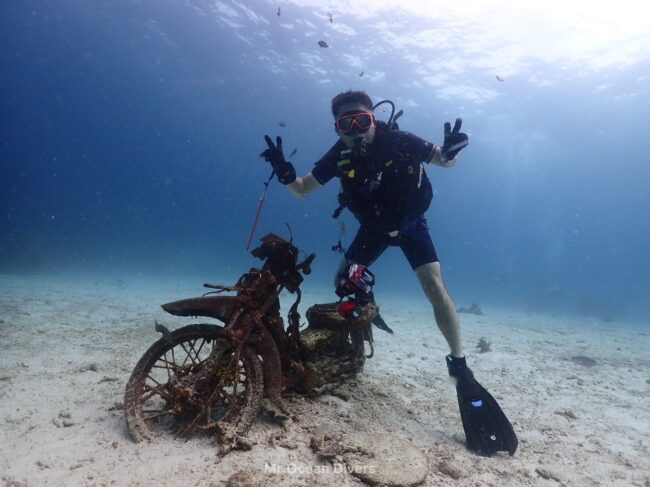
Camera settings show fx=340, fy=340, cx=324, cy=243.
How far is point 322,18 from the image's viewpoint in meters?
24.1

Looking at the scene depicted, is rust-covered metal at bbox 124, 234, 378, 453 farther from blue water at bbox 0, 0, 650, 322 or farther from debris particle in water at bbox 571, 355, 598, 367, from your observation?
blue water at bbox 0, 0, 650, 322

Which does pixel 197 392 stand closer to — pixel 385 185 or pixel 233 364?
pixel 233 364

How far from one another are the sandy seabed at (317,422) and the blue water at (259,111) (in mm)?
19922

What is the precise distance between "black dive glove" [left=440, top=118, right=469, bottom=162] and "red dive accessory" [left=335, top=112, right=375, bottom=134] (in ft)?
2.98

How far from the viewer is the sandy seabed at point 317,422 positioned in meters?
2.37

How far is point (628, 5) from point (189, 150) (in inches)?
3681

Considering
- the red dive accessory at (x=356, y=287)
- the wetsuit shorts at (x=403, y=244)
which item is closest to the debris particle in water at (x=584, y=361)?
the wetsuit shorts at (x=403, y=244)

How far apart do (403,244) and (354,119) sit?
1611mm

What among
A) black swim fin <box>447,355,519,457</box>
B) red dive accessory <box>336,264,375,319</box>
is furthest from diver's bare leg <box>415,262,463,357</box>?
red dive accessory <box>336,264,375,319</box>

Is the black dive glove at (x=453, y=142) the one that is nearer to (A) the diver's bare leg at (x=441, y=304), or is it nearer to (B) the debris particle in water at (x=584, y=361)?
(A) the diver's bare leg at (x=441, y=304)

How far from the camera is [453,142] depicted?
384 centimetres

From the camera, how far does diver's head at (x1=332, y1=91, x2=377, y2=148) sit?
13.4ft

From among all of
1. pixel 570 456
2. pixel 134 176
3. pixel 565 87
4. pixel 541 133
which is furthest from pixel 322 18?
pixel 134 176

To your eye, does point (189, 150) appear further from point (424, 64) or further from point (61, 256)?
point (424, 64)
